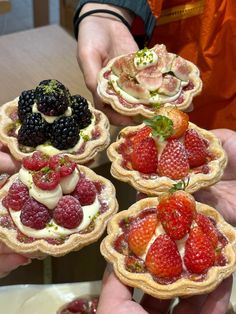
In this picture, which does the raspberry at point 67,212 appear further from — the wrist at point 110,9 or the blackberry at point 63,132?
the wrist at point 110,9

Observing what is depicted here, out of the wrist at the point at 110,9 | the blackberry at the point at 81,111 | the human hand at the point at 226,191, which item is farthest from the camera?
the wrist at the point at 110,9

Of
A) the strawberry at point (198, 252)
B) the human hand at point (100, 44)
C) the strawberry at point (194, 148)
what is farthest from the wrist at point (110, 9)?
the strawberry at point (198, 252)

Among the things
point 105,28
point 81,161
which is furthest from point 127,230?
point 105,28

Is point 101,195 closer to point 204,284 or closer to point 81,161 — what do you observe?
point 81,161

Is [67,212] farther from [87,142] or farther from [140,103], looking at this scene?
[140,103]

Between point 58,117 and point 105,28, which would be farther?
point 105,28

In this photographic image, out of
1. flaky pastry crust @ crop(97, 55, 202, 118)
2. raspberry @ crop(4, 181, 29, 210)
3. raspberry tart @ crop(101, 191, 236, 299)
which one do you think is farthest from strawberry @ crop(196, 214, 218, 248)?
flaky pastry crust @ crop(97, 55, 202, 118)
